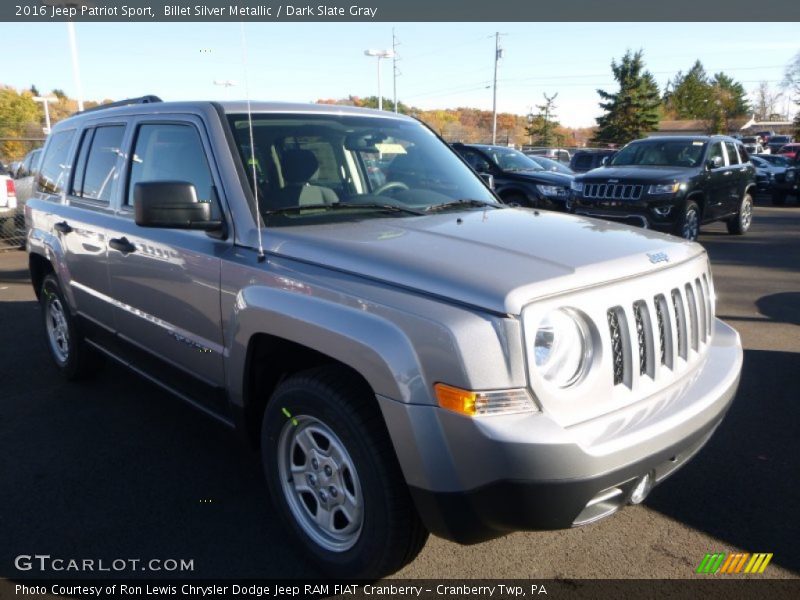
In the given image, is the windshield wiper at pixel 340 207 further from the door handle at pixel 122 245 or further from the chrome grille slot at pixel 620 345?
the chrome grille slot at pixel 620 345

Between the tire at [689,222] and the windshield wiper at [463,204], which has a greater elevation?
Answer: the windshield wiper at [463,204]

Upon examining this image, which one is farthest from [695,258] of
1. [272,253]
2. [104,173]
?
[104,173]

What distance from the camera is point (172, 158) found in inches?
139

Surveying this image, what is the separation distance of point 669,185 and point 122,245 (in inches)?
357

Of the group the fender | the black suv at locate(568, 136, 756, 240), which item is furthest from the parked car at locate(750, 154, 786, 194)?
the fender

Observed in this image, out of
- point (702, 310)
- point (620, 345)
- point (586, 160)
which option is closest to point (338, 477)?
point (620, 345)

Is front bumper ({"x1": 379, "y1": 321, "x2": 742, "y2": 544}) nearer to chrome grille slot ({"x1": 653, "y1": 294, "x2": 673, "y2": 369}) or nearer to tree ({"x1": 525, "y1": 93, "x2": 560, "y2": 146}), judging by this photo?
chrome grille slot ({"x1": 653, "y1": 294, "x2": 673, "y2": 369})

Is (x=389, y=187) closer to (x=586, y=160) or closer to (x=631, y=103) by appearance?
(x=586, y=160)

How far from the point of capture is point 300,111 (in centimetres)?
359

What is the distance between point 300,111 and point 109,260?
57.4 inches

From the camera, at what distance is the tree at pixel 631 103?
53531mm

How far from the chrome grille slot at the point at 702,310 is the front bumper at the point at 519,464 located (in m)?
0.72

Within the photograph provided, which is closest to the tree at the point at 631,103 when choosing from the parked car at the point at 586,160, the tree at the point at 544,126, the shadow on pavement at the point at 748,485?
the tree at the point at 544,126

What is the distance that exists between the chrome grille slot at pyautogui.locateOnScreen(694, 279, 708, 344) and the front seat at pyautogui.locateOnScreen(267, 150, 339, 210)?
5.65ft
